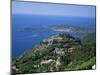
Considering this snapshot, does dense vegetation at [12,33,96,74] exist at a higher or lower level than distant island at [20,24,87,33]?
lower

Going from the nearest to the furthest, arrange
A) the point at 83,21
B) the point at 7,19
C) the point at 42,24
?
the point at 7,19 → the point at 42,24 → the point at 83,21

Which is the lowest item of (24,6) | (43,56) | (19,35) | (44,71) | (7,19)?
(44,71)

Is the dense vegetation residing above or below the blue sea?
below

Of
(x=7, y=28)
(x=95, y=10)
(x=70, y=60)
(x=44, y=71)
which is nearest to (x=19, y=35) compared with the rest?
(x=7, y=28)

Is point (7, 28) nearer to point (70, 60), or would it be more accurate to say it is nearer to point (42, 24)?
point (42, 24)
